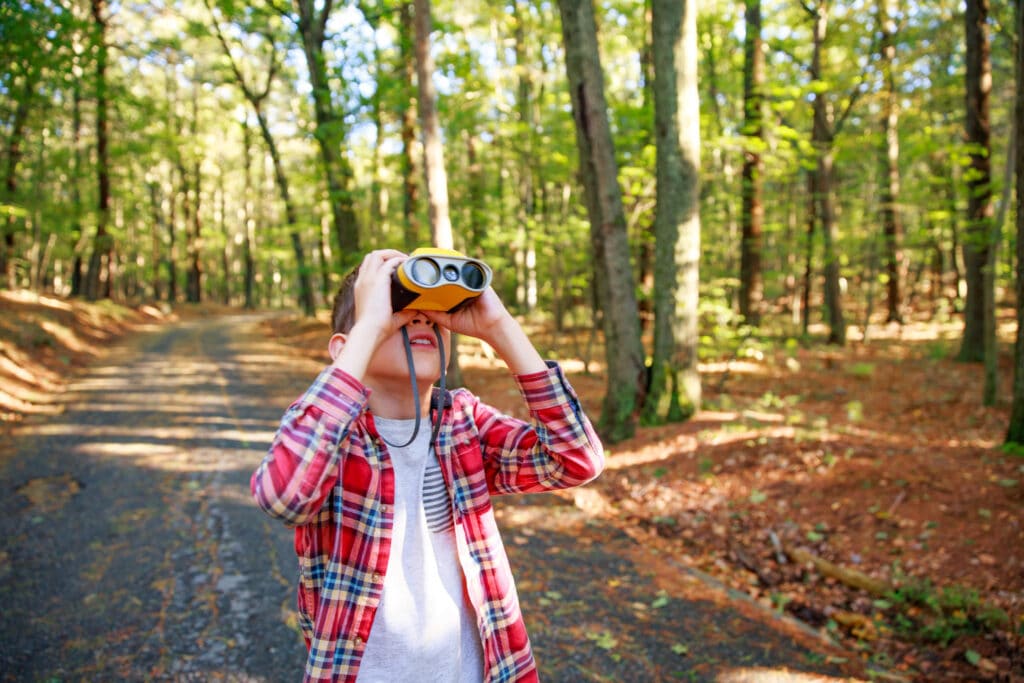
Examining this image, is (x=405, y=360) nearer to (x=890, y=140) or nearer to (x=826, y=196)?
(x=826, y=196)

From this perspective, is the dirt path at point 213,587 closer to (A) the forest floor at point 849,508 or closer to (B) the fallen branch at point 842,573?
(A) the forest floor at point 849,508

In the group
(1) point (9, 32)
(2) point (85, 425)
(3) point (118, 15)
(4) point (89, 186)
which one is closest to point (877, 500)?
(2) point (85, 425)

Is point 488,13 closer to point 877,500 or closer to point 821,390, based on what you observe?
point 821,390

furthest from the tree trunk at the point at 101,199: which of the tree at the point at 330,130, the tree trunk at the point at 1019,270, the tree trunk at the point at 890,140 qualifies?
the tree trunk at the point at 1019,270

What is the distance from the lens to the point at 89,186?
101 feet

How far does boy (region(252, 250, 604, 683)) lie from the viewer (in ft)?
4.39

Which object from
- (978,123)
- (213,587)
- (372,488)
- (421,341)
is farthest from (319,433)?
(978,123)

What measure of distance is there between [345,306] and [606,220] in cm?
644

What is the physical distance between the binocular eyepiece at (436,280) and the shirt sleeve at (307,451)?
228 mm

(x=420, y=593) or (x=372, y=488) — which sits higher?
(x=372, y=488)

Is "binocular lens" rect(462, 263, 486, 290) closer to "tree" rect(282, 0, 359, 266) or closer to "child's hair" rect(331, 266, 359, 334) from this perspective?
"child's hair" rect(331, 266, 359, 334)

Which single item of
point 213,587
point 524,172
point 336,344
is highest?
point 524,172

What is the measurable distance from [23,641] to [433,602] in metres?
3.43

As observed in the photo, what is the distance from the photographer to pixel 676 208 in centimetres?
783
